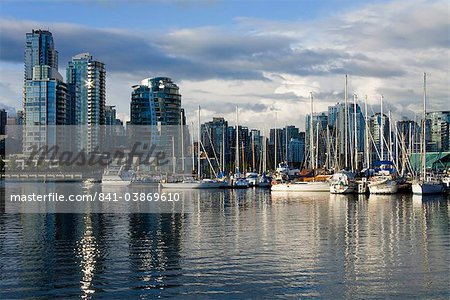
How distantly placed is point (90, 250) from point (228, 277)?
9.48 metres

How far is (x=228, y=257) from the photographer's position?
27125 millimetres

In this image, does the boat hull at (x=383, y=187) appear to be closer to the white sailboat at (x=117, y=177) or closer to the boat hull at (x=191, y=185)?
the boat hull at (x=191, y=185)

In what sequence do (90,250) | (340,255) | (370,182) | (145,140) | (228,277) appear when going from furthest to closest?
(145,140)
(370,182)
(90,250)
(340,255)
(228,277)

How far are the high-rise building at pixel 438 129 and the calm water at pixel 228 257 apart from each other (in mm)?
137503

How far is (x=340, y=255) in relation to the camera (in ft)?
91.2

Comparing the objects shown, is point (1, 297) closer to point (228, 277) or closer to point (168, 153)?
point (228, 277)

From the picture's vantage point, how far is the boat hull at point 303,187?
81812 mm

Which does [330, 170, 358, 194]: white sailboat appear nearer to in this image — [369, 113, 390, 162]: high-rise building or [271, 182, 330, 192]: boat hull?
[271, 182, 330, 192]: boat hull

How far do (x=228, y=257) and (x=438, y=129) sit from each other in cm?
17049

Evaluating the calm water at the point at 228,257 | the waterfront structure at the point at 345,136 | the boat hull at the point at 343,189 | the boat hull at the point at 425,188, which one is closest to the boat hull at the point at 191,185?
the waterfront structure at the point at 345,136

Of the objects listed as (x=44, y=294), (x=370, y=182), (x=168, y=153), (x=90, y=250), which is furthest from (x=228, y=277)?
(x=168, y=153)

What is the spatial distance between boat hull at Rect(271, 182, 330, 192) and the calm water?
34985 mm

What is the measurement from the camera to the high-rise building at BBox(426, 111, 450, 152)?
176m

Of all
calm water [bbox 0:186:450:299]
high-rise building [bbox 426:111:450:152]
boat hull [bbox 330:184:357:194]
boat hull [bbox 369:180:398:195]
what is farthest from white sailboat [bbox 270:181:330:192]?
high-rise building [bbox 426:111:450:152]
